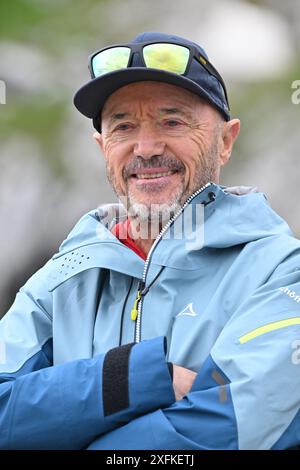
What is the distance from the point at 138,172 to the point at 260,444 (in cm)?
105

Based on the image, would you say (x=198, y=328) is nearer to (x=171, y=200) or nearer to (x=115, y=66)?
(x=171, y=200)

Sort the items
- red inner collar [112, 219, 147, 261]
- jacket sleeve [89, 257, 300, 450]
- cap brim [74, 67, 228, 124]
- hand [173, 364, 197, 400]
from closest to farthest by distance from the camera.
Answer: jacket sleeve [89, 257, 300, 450], hand [173, 364, 197, 400], cap brim [74, 67, 228, 124], red inner collar [112, 219, 147, 261]

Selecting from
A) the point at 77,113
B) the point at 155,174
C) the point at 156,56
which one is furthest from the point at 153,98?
the point at 77,113

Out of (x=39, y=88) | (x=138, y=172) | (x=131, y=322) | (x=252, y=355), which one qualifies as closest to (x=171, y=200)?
(x=138, y=172)

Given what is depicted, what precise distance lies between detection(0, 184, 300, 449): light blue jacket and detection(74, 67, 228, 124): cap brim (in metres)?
0.37

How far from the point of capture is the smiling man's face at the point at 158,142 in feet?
9.04

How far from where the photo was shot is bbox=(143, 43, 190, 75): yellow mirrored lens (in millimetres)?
2689

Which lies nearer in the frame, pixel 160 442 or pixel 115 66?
pixel 160 442

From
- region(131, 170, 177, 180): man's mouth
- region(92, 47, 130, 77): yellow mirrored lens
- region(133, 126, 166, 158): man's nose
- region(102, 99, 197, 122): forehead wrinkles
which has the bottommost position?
region(131, 170, 177, 180): man's mouth

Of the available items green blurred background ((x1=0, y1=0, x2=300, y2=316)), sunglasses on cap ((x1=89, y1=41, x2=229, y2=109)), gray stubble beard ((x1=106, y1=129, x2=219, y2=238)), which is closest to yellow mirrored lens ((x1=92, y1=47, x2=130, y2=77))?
sunglasses on cap ((x1=89, y1=41, x2=229, y2=109))

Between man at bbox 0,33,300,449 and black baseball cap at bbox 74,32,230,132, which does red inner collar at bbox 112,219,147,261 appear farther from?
black baseball cap at bbox 74,32,230,132

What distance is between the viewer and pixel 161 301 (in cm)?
257

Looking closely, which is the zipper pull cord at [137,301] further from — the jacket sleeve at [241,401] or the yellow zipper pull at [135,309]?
the jacket sleeve at [241,401]

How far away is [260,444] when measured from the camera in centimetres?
219
